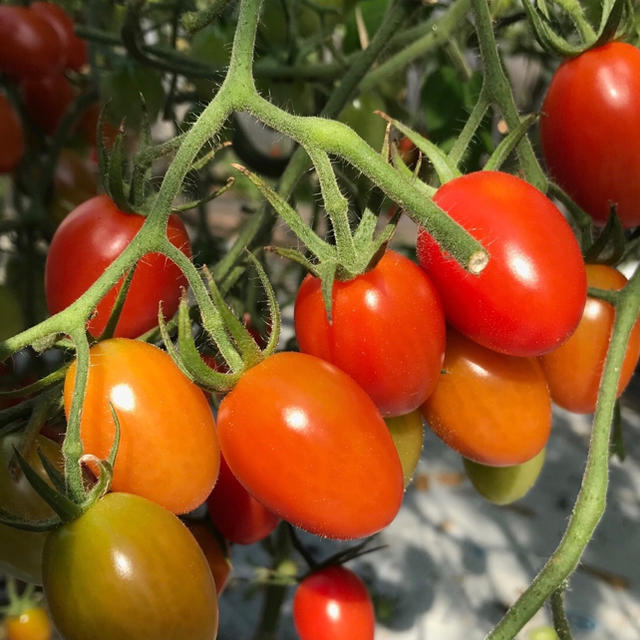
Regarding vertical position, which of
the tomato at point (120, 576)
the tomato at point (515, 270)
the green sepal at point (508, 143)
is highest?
the green sepal at point (508, 143)

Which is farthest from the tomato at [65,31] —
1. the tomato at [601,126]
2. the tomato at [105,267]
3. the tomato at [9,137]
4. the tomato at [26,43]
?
the tomato at [601,126]

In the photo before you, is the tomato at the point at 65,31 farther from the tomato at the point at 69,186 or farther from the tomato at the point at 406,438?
the tomato at the point at 406,438

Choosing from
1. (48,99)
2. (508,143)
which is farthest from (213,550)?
(48,99)

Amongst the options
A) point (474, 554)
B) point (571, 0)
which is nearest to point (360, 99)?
point (571, 0)

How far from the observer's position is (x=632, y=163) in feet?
1.98

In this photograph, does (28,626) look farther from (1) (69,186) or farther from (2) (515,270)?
(2) (515,270)

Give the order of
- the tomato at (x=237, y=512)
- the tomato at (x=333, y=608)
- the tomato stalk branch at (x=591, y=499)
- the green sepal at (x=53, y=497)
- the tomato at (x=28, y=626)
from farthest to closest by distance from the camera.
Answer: the tomato at (x=28, y=626), the tomato at (x=333, y=608), the tomato at (x=237, y=512), the tomato stalk branch at (x=591, y=499), the green sepal at (x=53, y=497)

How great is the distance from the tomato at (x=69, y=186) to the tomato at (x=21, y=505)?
601 mm

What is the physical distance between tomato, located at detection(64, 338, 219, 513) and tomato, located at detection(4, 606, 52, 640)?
2.80 feet

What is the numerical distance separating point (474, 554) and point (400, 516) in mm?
214

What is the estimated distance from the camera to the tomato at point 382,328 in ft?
1.58

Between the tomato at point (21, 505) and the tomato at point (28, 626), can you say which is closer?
the tomato at point (21, 505)

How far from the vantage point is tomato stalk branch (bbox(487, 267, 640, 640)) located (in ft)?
1.68

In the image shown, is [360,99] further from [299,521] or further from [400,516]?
[400,516]
